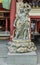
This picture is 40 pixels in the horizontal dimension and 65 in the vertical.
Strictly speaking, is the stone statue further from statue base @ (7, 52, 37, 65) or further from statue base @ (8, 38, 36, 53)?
statue base @ (7, 52, 37, 65)

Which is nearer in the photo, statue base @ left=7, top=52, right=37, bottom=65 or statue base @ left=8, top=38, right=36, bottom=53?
statue base @ left=7, top=52, right=37, bottom=65

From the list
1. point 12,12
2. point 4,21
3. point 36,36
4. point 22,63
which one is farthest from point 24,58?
point 4,21

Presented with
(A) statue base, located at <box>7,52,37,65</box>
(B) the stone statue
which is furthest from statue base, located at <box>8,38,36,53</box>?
(A) statue base, located at <box>7,52,37,65</box>

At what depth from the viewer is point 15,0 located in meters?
12.5

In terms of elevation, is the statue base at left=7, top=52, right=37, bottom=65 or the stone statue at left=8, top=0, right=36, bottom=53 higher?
the stone statue at left=8, top=0, right=36, bottom=53

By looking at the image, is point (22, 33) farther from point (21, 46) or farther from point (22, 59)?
point (22, 59)

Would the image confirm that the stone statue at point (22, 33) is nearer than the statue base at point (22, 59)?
No

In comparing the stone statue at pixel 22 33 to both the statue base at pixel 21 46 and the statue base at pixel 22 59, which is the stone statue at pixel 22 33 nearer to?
the statue base at pixel 21 46

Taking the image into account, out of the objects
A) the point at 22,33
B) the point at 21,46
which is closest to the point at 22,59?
the point at 21,46

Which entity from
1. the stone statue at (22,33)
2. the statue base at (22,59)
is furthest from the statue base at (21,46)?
the statue base at (22,59)

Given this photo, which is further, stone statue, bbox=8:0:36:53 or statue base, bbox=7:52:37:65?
stone statue, bbox=8:0:36:53

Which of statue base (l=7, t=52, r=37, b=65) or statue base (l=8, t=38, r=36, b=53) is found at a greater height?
statue base (l=8, t=38, r=36, b=53)

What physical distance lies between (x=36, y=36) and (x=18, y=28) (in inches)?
251

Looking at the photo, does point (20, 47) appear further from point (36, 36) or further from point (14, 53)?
point (36, 36)
